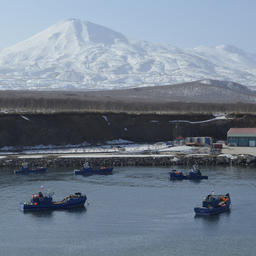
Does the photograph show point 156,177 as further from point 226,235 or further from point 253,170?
point 226,235

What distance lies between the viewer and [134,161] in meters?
54.4

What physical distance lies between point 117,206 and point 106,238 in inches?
251

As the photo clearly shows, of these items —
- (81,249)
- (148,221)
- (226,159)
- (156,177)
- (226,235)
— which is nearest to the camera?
(81,249)

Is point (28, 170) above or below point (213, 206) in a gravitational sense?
above

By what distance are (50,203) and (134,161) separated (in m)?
18.3

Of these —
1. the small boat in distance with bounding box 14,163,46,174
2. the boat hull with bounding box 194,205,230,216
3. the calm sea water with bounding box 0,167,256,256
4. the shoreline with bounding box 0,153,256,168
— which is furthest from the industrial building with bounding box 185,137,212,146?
the boat hull with bounding box 194,205,230,216

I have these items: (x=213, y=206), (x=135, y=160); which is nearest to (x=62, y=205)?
(x=213, y=206)

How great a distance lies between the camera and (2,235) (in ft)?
103

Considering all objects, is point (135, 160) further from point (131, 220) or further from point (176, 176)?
point (131, 220)

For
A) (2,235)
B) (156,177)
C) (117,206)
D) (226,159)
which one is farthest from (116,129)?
(2,235)

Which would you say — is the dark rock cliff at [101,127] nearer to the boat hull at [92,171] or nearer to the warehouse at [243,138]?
the warehouse at [243,138]

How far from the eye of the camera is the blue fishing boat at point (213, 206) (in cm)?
3462

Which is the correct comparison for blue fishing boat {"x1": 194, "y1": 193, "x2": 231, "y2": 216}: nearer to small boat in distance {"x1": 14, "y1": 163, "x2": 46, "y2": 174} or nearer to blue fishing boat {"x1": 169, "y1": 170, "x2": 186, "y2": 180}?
blue fishing boat {"x1": 169, "y1": 170, "x2": 186, "y2": 180}

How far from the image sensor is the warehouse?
206ft
